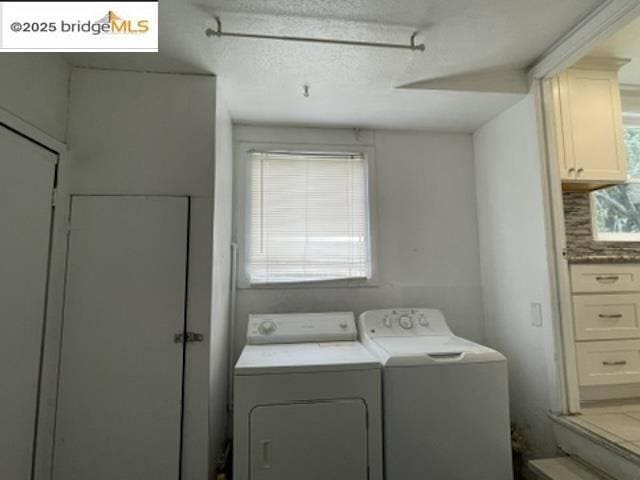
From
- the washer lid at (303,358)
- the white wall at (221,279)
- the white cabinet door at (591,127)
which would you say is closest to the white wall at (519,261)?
the white cabinet door at (591,127)

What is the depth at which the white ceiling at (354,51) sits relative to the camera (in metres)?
1.46

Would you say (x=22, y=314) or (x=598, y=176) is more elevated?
(x=598, y=176)

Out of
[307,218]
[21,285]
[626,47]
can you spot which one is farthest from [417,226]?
[21,285]

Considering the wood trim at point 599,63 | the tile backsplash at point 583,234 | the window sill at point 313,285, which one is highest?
the wood trim at point 599,63

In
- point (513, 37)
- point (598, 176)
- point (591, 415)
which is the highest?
point (513, 37)

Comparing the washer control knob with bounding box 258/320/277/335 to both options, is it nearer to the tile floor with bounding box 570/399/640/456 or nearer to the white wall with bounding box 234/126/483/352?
the white wall with bounding box 234/126/483/352

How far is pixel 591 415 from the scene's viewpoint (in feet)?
5.91

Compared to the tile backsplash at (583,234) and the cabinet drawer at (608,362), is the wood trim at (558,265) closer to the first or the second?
the cabinet drawer at (608,362)

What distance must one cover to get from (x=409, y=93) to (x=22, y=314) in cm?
224

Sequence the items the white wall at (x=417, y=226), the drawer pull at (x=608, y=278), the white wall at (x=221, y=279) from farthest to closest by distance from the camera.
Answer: the white wall at (x=417, y=226)
the drawer pull at (x=608, y=278)
the white wall at (x=221, y=279)

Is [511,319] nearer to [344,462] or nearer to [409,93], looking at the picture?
[344,462]

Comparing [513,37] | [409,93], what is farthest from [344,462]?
[513,37]

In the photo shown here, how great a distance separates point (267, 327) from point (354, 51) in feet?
5.36

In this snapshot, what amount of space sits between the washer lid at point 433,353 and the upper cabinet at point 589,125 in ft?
3.68
